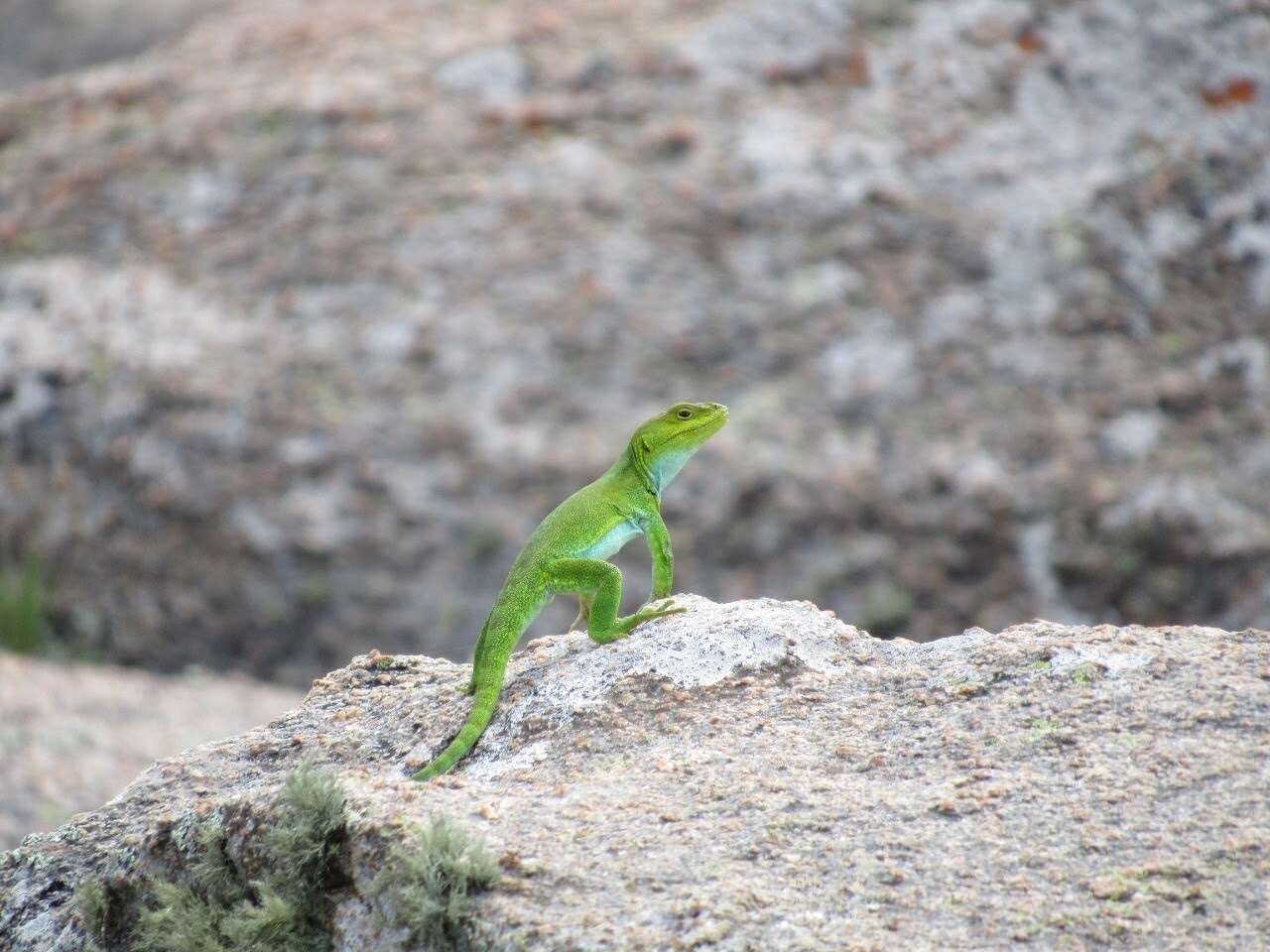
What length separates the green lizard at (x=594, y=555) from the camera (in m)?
4.50

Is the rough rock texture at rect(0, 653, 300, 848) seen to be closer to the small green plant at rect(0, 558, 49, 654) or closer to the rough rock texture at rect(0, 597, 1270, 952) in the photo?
the small green plant at rect(0, 558, 49, 654)

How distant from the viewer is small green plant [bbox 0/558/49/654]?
10680 millimetres

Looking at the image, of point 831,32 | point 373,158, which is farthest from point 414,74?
point 831,32

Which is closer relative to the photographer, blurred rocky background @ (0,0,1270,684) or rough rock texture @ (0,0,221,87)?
blurred rocky background @ (0,0,1270,684)

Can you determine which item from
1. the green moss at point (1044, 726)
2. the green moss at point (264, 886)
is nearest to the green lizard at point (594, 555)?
the green moss at point (264, 886)

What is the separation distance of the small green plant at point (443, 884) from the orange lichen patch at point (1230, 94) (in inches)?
401

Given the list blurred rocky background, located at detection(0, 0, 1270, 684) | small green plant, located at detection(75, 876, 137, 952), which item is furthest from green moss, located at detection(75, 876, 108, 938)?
blurred rocky background, located at detection(0, 0, 1270, 684)

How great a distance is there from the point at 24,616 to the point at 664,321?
5.09m

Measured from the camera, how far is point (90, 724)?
9469 mm

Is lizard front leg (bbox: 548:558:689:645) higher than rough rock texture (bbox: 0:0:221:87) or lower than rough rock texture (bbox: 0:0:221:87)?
higher

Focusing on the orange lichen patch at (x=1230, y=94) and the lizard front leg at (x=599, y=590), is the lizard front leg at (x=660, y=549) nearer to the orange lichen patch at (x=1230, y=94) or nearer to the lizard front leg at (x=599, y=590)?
the lizard front leg at (x=599, y=590)

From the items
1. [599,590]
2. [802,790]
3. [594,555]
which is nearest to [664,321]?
[594,555]

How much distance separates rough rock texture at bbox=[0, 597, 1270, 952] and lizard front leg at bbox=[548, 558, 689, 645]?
5 centimetres

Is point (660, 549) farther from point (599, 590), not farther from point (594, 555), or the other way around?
point (599, 590)
